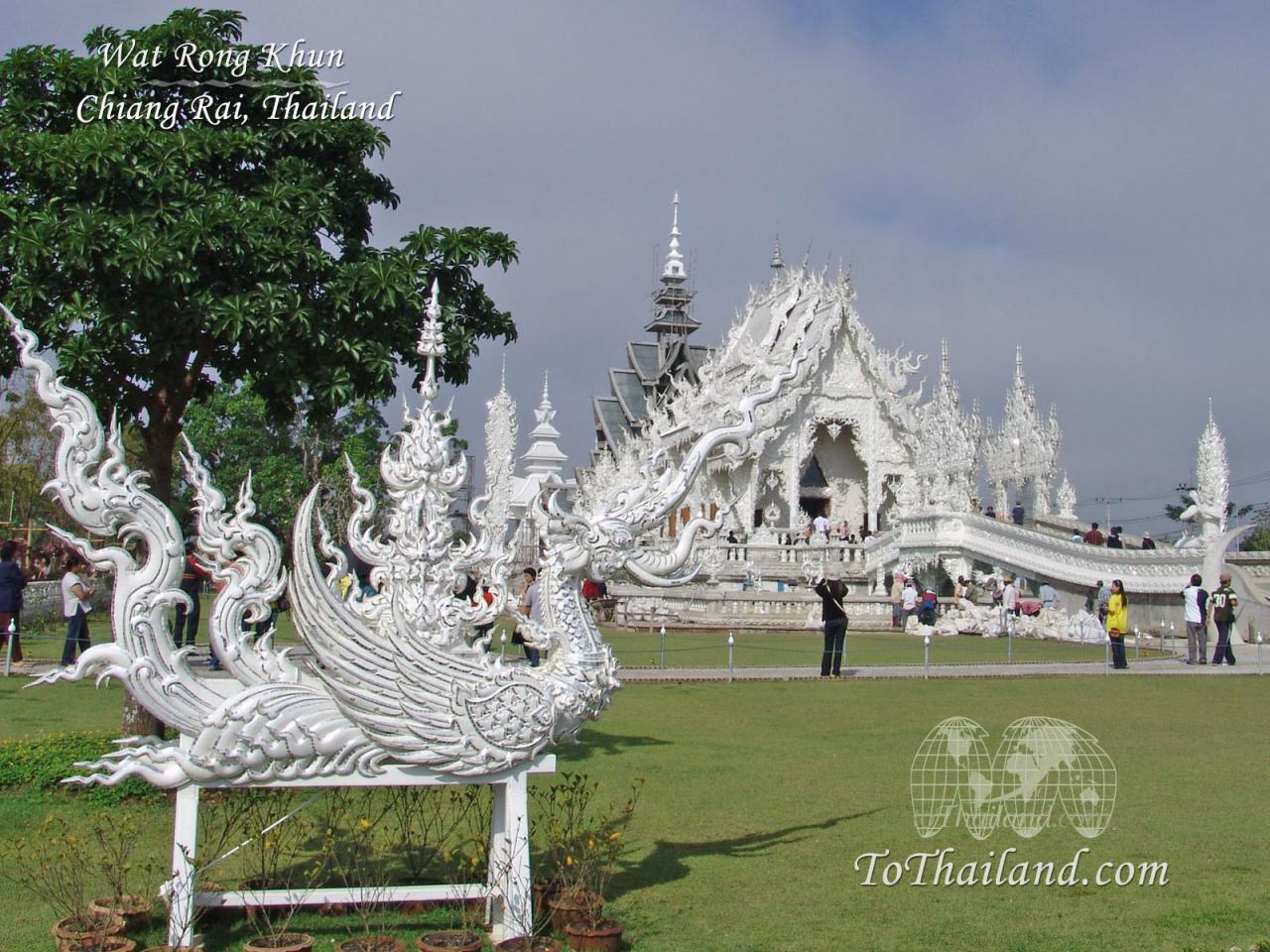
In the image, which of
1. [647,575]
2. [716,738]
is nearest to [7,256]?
[647,575]

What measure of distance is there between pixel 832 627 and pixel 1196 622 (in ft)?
20.1

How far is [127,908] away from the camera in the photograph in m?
5.73

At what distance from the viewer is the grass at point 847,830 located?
5.94 metres

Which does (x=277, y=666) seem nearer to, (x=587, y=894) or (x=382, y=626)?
(x=382, y=626)

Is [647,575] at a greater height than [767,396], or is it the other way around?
[767,396]

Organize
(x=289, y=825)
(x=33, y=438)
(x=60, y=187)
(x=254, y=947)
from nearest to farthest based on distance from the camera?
(x=254, y=947) < (x=289, y=825) < (x=60, y=187) < (x=33, y=438)

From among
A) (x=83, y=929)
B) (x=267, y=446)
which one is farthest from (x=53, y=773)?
(x=267, y=446)

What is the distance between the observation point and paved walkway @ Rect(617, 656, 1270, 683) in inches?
667

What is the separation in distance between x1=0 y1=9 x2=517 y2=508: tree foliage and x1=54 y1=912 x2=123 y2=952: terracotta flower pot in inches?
145

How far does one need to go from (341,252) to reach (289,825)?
4005 millimetres

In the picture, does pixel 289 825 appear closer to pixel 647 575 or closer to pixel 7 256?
pixel 647 575

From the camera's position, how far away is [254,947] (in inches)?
209

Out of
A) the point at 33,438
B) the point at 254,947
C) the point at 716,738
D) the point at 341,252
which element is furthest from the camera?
the point at 33,438

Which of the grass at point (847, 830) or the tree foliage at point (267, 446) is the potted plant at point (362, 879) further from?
the tree foliage at point (267, 446)
